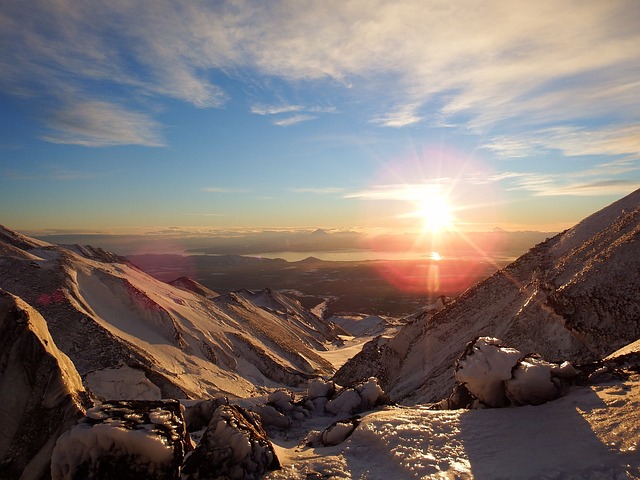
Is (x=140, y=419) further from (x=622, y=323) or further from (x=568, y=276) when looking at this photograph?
(x=568, y=276)

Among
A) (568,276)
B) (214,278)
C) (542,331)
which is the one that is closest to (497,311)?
(568,276)

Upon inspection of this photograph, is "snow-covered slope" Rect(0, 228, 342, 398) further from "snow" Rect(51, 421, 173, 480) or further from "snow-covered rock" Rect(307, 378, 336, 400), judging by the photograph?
"snow" Rect(51, 421, 173, 480)

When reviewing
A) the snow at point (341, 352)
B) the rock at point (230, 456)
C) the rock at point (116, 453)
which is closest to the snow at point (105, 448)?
the rock at point (116, 453)

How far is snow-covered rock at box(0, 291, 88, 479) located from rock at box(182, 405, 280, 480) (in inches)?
107

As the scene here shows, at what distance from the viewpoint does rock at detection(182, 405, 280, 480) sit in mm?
5703

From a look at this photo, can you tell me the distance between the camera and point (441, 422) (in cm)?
700

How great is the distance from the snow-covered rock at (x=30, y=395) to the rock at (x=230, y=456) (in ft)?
8.94

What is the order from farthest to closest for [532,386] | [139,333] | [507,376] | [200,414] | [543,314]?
1. [139,333]
2. [543,314]
3. [200,414]
4. [507,376]
5. [532,386]

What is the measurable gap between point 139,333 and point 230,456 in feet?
82.4

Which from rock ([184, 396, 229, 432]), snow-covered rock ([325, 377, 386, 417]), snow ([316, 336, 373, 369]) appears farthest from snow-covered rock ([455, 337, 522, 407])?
snow ([316, 336, 373, 369])

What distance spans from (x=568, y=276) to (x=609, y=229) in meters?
4.44

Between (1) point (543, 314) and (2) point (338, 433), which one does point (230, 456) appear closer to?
(2) point (338, 433)

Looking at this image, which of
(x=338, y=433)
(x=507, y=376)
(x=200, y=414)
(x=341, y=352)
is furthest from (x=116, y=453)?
(x=341, y=352)

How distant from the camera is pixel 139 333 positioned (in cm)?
2811
